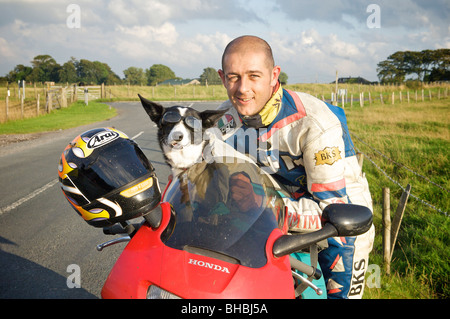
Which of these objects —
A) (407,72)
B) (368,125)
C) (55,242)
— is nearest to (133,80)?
(407,72)

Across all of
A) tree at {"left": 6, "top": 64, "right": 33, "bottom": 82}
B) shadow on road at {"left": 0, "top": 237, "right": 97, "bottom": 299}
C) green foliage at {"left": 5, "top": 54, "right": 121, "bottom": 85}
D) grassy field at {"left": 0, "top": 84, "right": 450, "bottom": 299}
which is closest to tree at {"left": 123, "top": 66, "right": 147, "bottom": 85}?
green foliage at {"left": 5, "top": 54, "right": 121, "bottom": 85}

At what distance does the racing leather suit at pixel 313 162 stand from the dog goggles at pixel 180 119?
32cm

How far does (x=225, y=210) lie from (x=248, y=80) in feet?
3.67

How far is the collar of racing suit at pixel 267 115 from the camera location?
2338 mm

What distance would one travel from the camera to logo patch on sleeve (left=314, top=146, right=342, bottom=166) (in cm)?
205

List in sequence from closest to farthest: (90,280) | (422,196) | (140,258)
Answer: (140,258), (90,280), (422,196)

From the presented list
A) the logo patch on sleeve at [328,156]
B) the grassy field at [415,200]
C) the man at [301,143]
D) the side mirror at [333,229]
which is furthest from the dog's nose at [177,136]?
the grassy field at [415,200]

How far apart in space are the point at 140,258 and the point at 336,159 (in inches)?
53.2

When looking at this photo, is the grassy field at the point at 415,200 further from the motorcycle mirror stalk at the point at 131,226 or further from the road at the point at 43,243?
the road at the point at 43,243

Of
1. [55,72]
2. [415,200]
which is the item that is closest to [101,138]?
[415,200]

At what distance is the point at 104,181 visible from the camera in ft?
4.19

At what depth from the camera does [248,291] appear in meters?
1.14

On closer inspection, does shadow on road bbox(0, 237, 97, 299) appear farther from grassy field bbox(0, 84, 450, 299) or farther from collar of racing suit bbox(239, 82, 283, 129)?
grassy field bbox(0, 84, 450, 299)
